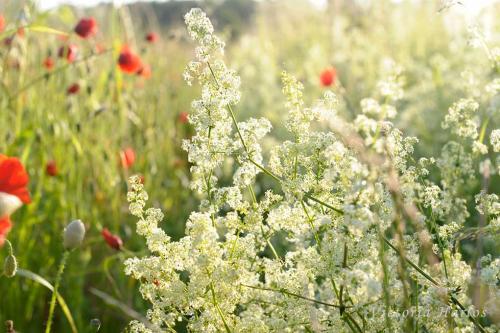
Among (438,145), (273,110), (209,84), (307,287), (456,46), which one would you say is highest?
(456,46)

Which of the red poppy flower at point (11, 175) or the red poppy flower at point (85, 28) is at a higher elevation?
the red poppy flower at point (85, 28)

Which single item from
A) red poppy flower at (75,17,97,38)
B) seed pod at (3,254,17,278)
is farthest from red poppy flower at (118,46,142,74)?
seed pod at (3,254,17,278)

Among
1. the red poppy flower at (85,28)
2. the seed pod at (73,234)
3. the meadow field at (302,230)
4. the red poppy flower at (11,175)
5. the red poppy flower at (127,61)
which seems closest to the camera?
the meadow field at (302,230)

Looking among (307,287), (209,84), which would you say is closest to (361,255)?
(307,287)

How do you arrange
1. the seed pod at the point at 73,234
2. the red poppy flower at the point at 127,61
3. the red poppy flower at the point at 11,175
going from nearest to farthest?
the seed pod at the point at 73,234, the red poppy flower at the point at 11,175, the red poppy flower at the point at 127,61

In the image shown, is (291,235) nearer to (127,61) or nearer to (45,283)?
(45,283)

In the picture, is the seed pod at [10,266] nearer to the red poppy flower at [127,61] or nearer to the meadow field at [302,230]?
the meadow field at [302,230]

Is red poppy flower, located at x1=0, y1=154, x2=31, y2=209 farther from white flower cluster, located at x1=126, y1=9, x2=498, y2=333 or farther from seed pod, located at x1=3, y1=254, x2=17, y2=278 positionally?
white flower cluster, located at x1=126, y1=9, x2=498, y2=333

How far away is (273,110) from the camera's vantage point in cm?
526

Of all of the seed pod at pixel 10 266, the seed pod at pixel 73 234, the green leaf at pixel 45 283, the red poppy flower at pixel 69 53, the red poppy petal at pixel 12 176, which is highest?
the red poppy flower at pixel 69 53

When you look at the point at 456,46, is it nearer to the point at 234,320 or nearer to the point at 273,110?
the point at 273,110

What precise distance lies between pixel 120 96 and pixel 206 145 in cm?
192

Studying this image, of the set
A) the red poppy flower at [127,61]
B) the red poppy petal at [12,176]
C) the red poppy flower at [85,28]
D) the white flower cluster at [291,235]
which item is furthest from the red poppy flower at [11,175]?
the red poppy flower at [127,61]

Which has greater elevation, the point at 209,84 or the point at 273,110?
the point at 273,110
